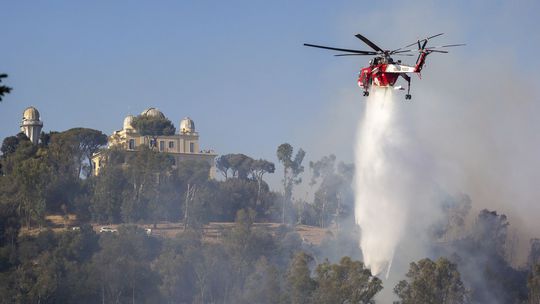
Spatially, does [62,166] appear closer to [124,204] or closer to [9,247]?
[124,204]

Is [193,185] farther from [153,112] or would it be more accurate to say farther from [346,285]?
[346,285]

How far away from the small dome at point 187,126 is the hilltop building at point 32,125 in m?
22.8

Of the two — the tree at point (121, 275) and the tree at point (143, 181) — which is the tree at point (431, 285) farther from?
the tree at point (143, 181)

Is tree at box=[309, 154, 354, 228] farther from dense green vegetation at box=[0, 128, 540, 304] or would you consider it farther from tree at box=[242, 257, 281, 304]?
tree at box=[242, 257, 281, 304]

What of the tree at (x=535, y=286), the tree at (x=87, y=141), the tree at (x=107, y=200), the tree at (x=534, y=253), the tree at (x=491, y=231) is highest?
the tree at (x=87, y=141)

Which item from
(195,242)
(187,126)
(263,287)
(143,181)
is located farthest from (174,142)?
(263,287)

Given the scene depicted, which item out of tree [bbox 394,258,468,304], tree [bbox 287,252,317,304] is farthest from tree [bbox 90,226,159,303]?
tree [bbox 394,258,468,304]

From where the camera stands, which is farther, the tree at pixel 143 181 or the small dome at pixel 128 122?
the small dome at pixel 128 122

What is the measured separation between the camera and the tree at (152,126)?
182m

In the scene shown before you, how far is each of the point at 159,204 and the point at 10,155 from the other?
26.6 meters

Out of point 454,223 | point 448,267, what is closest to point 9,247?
point 448,267

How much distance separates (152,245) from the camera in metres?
128

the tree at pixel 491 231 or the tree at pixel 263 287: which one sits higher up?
the tree at pixel 491 231

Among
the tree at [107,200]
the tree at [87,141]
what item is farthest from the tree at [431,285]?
the tree at [87,141]
